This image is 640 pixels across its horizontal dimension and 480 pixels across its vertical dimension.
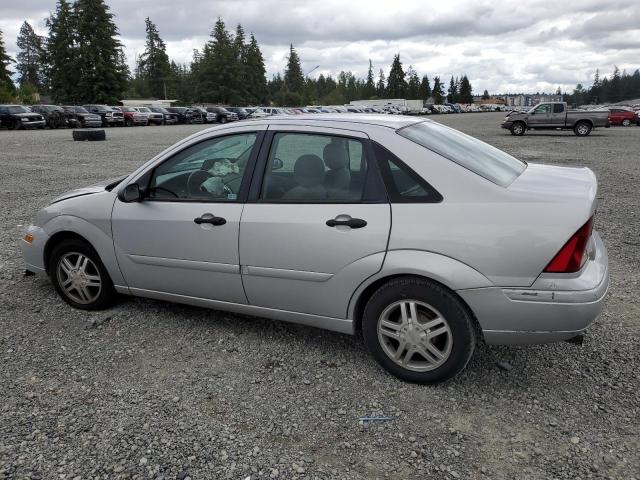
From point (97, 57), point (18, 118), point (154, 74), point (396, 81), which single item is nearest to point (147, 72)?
point (154, 74)

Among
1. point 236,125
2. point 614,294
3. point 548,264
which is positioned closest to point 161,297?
point 236,125

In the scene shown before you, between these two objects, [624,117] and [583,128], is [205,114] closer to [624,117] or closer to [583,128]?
[583,128]

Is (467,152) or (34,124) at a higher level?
(34,124)

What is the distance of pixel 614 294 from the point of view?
468 centimetres

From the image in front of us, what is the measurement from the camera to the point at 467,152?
140 inches

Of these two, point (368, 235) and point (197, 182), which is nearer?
point (368, 235)

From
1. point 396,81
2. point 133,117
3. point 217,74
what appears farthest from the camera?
point 396,81

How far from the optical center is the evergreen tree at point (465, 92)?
498 ft

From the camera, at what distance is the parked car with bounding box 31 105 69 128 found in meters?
35.6

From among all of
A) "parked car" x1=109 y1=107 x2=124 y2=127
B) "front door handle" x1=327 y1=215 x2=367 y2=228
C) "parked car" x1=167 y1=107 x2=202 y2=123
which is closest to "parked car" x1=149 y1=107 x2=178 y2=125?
"parked car" x1=167 y1=107 x2=202 y2=123

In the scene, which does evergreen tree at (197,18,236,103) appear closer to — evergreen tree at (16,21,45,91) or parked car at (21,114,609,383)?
evergreen tree at (16,21,45,91)

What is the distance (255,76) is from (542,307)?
9946 centimetres

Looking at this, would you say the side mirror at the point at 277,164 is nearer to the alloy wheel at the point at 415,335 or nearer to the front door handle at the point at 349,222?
the front door handle at the point at 349,222

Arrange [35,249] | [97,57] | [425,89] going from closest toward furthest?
1. [35,249]
2. [97,57]
3. [425,89]
